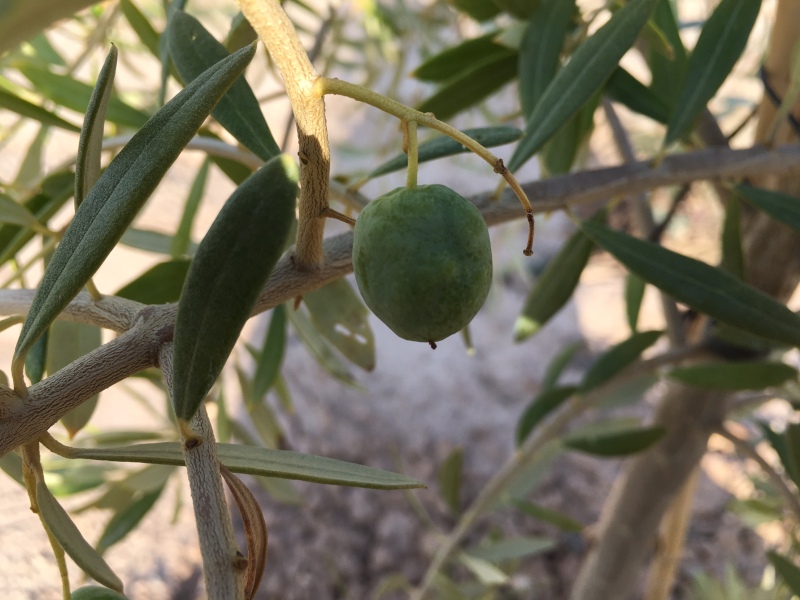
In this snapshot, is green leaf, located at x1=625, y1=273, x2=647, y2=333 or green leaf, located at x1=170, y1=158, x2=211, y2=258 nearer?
green leaf, located at x1=170, y1=158, x2=211, y2=258

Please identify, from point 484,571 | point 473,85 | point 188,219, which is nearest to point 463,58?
point 473,85

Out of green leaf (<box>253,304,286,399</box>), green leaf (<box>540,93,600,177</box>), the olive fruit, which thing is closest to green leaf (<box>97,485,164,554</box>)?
green leaf (<box>253,304,286,399</box>)

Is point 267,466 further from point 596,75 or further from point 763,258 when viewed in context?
point 763,258

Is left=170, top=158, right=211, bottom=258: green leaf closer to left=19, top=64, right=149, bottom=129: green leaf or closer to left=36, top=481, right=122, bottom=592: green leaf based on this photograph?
left=19, top=64, right=149, bottom=129: green leaf

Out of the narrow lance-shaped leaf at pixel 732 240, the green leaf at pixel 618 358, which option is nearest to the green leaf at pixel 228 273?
the narrow lance-shaped leaf at pixel 732 240

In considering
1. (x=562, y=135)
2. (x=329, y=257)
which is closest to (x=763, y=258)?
(x=562, y=135)

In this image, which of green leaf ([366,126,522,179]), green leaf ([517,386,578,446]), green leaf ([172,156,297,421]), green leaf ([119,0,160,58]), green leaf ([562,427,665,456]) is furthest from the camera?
green leaf ([517,386,578,446])
